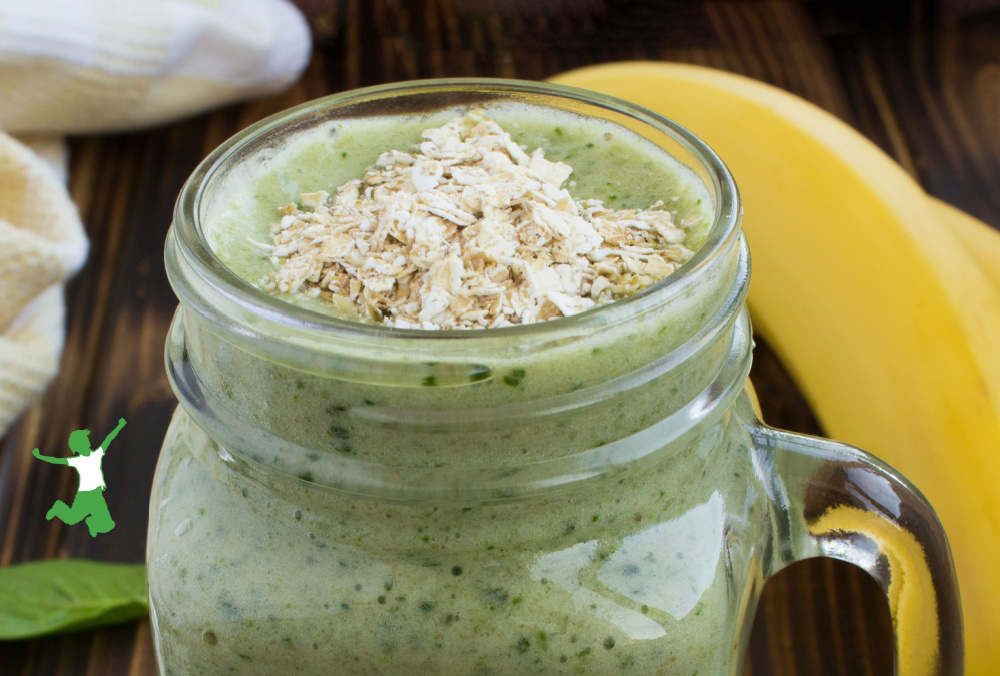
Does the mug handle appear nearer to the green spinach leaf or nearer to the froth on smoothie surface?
the froth on smoothie surface

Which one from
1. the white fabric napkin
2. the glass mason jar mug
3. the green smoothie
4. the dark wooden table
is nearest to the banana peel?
the dark wooden table

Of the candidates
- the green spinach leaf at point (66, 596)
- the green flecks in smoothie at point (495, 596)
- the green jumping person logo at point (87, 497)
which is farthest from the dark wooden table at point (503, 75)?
the green flecks in smoothie at point (495, 596)

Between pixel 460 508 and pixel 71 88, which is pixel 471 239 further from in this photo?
pixel 71 88

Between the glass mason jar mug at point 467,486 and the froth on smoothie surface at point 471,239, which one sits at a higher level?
the froth on smoothie surface at point 471,239

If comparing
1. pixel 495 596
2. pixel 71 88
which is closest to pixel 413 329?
pixel 495 596

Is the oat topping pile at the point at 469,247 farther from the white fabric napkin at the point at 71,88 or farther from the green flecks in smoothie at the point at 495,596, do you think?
the white fabric napkin at the point at 71,88

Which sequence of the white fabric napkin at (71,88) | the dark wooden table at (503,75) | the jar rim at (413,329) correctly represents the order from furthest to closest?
1. the white fabric napkin at (71,88)
2. the dark wooden table at (503,75)
3. the jar rim at (413,329)
